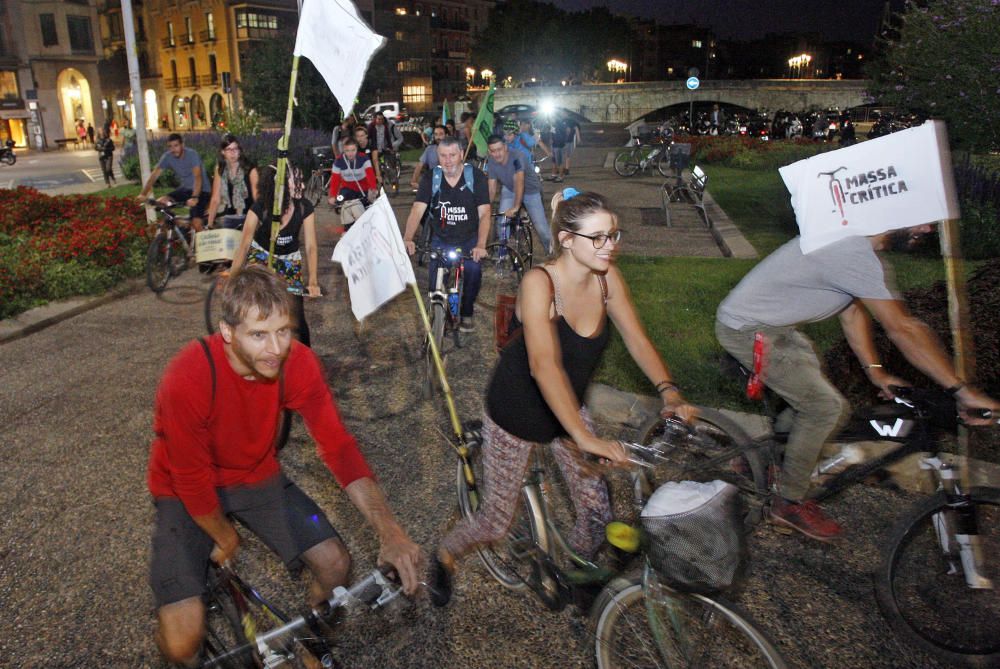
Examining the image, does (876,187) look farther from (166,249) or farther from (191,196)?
(191,196)

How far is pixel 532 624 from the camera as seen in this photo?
11.5 ft

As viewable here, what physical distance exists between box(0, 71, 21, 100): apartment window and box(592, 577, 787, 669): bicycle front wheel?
208 feet

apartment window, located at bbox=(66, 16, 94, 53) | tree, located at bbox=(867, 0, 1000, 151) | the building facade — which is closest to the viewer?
tree, located at bbox=(867, 0, 1000, 151)

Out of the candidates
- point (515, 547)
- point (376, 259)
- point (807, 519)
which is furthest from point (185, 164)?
point (807, 519)

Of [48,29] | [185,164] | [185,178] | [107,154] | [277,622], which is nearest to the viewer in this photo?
[277,622]

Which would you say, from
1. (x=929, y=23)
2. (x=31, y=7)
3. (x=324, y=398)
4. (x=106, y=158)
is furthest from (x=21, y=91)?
(x=324, y=398)

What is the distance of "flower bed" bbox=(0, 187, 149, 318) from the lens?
9.19 m

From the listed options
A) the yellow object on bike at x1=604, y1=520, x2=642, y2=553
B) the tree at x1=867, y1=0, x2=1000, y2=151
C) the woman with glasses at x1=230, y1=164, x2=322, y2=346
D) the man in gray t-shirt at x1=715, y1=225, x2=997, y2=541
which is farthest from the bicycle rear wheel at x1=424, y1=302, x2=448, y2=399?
the tree at x1=867, y1=0, x2=1000, y2=151

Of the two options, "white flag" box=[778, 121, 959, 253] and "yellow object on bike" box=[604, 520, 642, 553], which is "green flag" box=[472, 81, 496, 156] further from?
"yellow object on bike" box=[604, 520, 642, 553]

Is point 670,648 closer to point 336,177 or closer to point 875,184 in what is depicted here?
point 875,184

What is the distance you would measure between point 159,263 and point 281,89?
27.9m

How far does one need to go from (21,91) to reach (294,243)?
59.4 meters

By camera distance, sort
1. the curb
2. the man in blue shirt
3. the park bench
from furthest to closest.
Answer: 1. the park bench
2. the man in blue shirt
3. the curb

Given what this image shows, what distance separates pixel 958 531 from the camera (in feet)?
10.2
